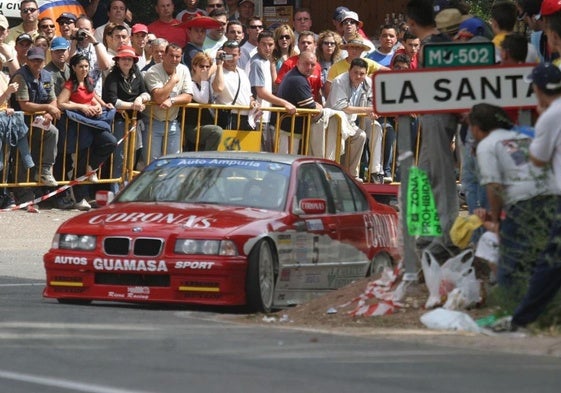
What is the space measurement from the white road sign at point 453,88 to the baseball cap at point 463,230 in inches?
34.1

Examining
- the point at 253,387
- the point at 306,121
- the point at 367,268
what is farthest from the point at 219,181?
the point at 306,121

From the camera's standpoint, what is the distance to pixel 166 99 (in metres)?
21.4

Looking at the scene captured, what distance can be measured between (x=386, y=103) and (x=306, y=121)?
33.5 ft

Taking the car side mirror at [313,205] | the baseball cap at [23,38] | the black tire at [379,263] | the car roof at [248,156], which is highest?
the baseball cap at [23,38]

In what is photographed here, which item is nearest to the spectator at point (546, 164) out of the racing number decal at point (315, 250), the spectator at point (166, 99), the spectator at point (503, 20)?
the spectator at point (503, 20)

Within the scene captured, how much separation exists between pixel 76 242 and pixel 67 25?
8998 mm

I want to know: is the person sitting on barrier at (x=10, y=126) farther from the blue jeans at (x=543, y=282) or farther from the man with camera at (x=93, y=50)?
the blue jeans at (x=543, y=282)

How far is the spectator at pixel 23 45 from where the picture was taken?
21.2 metres

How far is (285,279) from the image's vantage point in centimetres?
1427

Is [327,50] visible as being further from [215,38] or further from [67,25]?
[67,25]

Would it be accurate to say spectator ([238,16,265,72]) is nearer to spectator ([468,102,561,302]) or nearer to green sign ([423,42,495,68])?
green sign ([423,42,495,68])

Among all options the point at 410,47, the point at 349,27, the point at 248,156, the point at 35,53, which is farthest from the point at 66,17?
the point at 248,156

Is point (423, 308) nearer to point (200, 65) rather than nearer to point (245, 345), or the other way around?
point (245, 345)

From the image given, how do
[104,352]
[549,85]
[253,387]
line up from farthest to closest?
1. [549,85]
2. [104,352]
3. [253,387]
